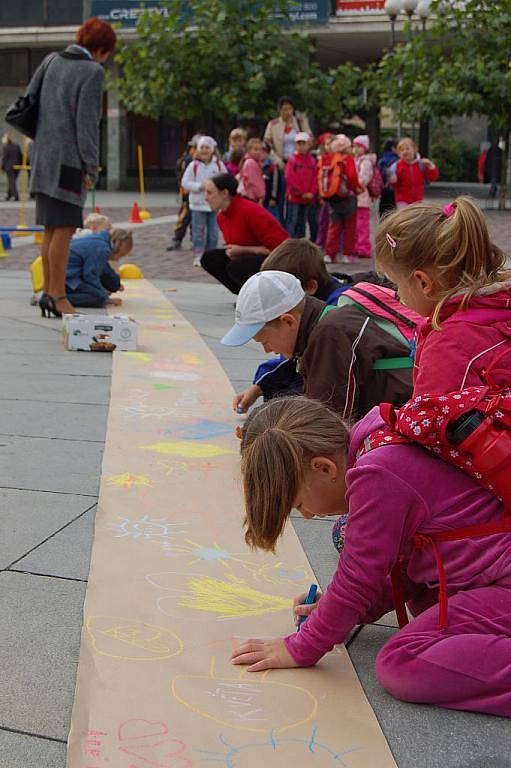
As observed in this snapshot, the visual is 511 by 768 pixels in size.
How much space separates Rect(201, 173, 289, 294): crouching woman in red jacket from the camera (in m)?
7.13

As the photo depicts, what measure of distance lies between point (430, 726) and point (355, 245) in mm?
10053

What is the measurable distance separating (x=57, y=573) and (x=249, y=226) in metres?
4.66

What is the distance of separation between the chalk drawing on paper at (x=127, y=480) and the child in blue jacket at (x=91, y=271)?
394 centimetres

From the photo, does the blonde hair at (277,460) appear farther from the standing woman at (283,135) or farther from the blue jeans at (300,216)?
the standing woman at (283,135)

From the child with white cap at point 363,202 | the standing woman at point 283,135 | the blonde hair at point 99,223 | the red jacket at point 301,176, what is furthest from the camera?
the standing woman at point 283,135

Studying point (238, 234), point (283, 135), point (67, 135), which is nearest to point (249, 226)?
point (238, 234)

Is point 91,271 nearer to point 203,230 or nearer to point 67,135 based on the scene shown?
point 67,135

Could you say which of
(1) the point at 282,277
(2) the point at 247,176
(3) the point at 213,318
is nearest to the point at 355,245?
(2) the point at 247,176

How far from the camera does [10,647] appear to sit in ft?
7.73

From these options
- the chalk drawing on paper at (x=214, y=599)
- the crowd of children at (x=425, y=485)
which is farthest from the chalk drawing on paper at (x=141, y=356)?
the crowd of children at (x=425, y=485)

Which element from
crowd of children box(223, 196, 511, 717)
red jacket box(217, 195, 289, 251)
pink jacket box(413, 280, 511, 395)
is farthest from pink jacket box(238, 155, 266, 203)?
pink jacket box(413, 280, 511, 395)

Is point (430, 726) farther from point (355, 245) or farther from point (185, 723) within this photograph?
point (355, 245)

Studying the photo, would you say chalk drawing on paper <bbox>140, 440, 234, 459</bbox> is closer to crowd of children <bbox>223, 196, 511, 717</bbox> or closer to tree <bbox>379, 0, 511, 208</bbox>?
crowd of children <bbox>223, 196, 511, 717</bbox>

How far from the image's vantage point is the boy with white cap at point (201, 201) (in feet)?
35.9
